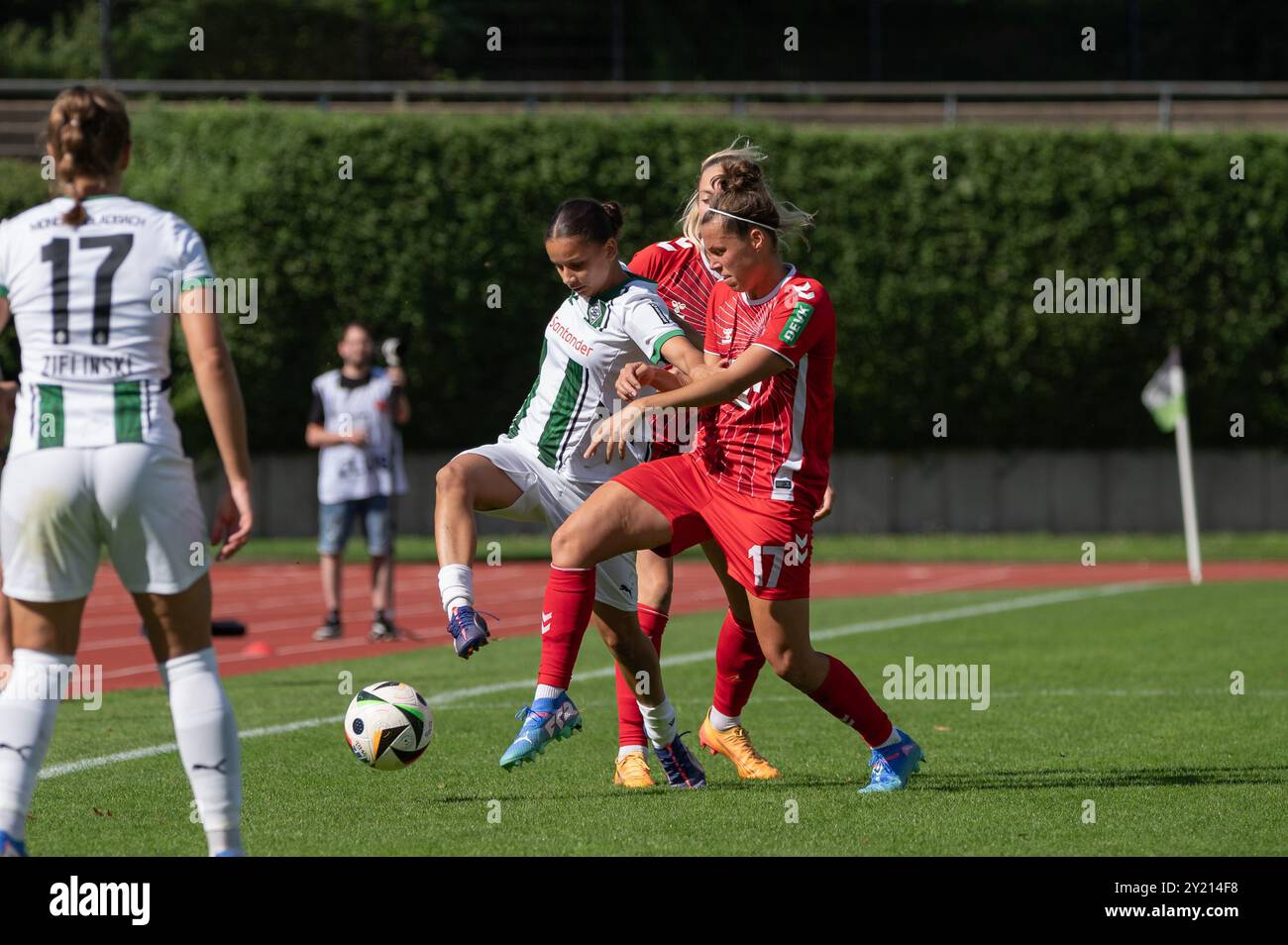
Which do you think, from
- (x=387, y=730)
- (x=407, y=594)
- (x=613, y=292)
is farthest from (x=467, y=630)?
(x=407, y=594)

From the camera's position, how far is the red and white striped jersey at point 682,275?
24.3 feet

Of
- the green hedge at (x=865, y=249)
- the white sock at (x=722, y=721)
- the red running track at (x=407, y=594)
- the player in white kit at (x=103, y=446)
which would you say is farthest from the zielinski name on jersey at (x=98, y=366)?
the green hedge at (x=865, y=249)

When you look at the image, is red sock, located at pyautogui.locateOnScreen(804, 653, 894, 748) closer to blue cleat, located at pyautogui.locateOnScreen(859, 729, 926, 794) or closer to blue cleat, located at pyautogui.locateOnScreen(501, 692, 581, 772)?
blue cleat, located at pyautogui.locateOnScreen(859, 729, 926, 794)

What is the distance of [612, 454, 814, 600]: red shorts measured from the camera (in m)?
6.19

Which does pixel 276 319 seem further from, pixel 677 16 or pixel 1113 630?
pixel 677 16

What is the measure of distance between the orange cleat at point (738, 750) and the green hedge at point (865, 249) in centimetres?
1928

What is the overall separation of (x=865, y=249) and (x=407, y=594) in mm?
11549

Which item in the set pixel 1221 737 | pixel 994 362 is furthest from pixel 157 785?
pixel 994 362

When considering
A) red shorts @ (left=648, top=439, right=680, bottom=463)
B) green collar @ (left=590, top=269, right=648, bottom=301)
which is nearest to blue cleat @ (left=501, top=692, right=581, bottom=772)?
red shorts @ (left=648, top=439, right=680, bottom=463)

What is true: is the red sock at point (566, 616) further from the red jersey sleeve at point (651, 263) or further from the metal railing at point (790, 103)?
the metal railing at point (790, 103)

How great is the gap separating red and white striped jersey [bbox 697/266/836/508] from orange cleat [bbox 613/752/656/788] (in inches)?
48.8

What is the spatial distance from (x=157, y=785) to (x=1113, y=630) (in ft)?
28.1

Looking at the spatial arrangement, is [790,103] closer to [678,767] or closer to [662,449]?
[662,449]
